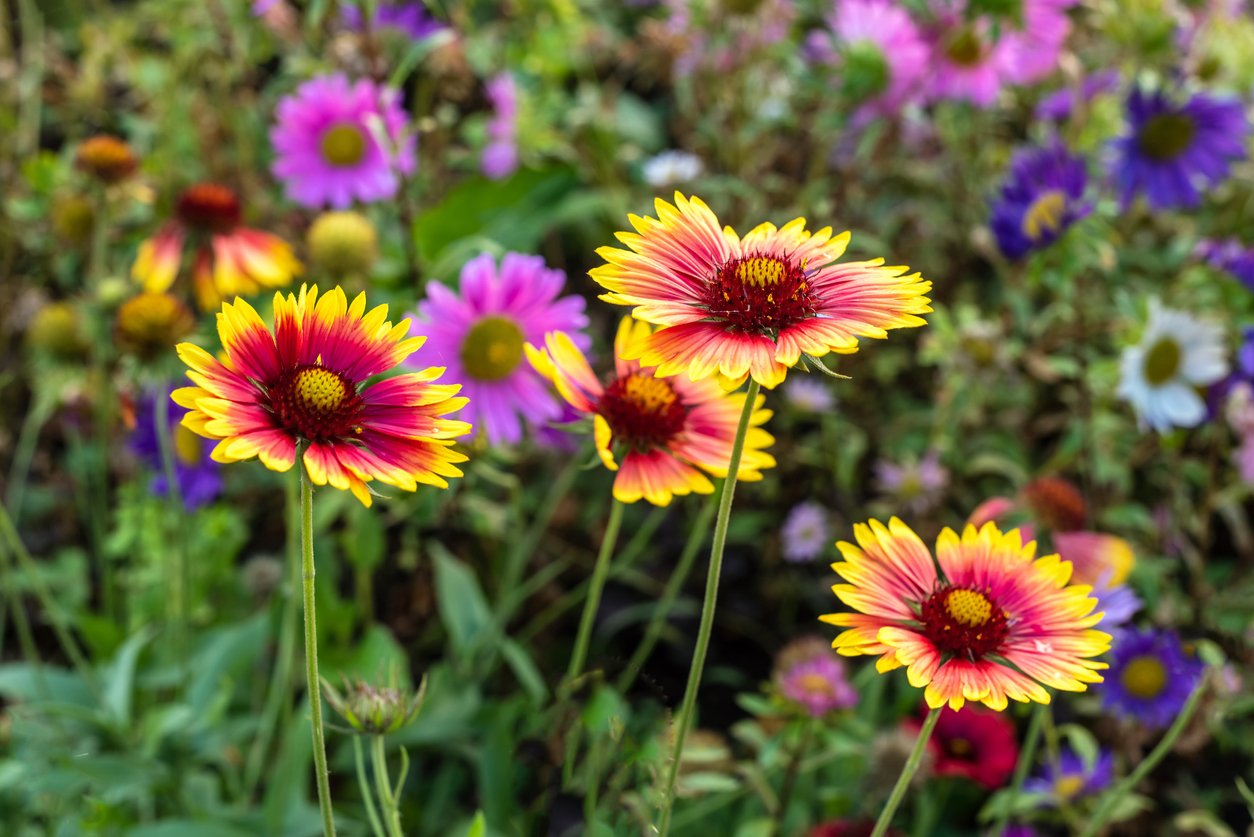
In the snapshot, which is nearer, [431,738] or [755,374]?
[755,374]

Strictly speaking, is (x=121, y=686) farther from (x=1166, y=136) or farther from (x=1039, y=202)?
(x=1166, y=136)

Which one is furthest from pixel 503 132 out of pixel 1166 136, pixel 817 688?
pixel 817 688

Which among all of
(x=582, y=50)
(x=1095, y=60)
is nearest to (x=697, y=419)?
(x=582, y=50)

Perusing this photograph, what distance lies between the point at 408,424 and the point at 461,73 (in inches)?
51.3

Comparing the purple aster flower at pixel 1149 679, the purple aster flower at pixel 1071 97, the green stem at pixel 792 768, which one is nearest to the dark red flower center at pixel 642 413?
the green stem at pixel 792 768

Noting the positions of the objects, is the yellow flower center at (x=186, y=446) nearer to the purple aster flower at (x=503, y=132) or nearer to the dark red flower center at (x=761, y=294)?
the purple aster flower at (x=503, y=132)

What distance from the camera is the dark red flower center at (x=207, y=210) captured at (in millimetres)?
1522

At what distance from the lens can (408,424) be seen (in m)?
0.68

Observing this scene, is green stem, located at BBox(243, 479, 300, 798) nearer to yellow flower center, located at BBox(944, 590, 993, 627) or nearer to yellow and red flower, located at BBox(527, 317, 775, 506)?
yellow and red flower, located at BBox(527, 317, 775, 506)

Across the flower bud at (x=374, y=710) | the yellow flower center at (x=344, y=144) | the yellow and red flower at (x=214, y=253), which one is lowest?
the flower bud at (x=374, y=710)

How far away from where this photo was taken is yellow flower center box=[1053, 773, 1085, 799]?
1.22 metres

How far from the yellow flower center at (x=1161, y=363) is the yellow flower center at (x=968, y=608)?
3.01 feet

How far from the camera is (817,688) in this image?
Result: 4.13ft

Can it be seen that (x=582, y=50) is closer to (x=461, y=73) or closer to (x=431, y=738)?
(x=461, y=73)
